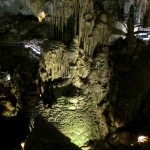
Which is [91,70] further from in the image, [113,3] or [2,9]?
[2,9]

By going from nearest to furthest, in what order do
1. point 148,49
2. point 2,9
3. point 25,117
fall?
point 148,49 < point 25,117 < point 2,9

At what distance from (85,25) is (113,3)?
309 inches

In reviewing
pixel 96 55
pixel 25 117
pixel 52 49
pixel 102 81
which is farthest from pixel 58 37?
pixel 25 117

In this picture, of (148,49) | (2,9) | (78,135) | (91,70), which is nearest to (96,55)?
(91,70)

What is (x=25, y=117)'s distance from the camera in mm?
16547

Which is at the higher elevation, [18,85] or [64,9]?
[64,9]

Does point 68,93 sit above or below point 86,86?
below

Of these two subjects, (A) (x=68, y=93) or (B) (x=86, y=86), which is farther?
(B) (x=86, y=86)

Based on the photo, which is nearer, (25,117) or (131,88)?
(131,88)

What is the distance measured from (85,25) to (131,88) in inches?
176

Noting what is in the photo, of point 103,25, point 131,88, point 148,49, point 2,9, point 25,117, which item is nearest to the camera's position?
point 103,25

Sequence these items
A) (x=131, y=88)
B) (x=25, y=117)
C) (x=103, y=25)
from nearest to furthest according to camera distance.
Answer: (x=103, y=25)
(x=131, y=88)
(x=25, y=117)

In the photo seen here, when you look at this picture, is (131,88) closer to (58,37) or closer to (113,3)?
(58,37)

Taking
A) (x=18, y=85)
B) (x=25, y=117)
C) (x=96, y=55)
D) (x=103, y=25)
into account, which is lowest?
(x=25, y=117)
